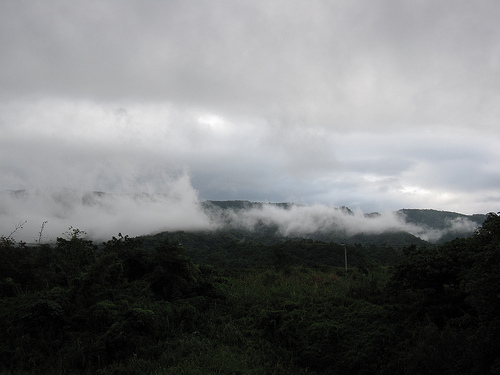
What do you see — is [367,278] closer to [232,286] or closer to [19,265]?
[232,286]

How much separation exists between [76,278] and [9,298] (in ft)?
7.08

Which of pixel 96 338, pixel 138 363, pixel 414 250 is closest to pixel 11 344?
pixel 96 338

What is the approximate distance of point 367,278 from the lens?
12789mm

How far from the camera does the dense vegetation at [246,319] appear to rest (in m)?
7.05

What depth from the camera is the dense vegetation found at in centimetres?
705

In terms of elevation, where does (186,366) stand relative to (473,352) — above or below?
below

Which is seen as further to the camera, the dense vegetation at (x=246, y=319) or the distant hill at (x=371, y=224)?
the distant hill at (x=371, y=224)

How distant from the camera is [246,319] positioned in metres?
10.2

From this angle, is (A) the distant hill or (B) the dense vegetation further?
(A) the distant hill

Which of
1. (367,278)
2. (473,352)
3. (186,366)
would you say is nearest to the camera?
(473,352)

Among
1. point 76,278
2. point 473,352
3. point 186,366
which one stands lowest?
point 186,366

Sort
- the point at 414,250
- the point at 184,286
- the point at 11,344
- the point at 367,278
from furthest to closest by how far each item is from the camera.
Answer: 1. the point at 367,278
2. the point at 184,286
3. the point at 414,250
4. the point at 11,344

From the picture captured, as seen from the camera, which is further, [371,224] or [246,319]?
[371,224]

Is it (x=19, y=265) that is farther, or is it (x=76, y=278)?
(x=19, y=265)
